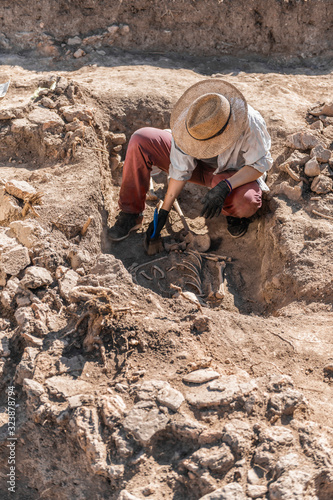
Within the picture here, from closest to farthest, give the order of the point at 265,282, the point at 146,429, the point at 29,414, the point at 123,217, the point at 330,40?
1. the point at 146,429
2. the point at 29,414
3. the point at 265,282
4. the point at 123,217
5. the point at 330,40

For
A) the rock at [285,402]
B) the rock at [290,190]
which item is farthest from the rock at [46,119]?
the rock at [285,402]

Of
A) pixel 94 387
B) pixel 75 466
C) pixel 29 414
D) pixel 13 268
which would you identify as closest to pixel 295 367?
pixel 94 387

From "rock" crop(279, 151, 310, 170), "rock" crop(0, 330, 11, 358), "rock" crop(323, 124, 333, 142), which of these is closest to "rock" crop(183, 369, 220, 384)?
"rock" crop(0, 330, 11, 358)

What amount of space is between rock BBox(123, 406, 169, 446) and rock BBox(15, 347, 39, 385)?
0.59m

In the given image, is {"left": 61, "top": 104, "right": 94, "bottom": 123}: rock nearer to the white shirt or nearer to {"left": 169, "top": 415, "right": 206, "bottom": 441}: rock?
the white shirt

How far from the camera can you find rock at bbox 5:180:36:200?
337 centimetres

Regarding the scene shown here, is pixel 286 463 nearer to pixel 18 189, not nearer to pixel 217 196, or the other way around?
pixel 217 196

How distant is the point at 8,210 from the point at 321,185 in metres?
2.42

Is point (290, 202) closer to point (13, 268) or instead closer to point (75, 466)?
point (13, 268)

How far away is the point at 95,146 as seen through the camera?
13.1 feet

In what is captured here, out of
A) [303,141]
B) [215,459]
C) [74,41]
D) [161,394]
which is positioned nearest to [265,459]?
[215,459]

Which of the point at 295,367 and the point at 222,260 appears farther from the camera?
the point at 222,260

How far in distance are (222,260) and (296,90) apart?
2.43 m

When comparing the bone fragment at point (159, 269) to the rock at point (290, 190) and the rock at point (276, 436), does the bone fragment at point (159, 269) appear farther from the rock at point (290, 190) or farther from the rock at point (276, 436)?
the rock at point (276, 436)
